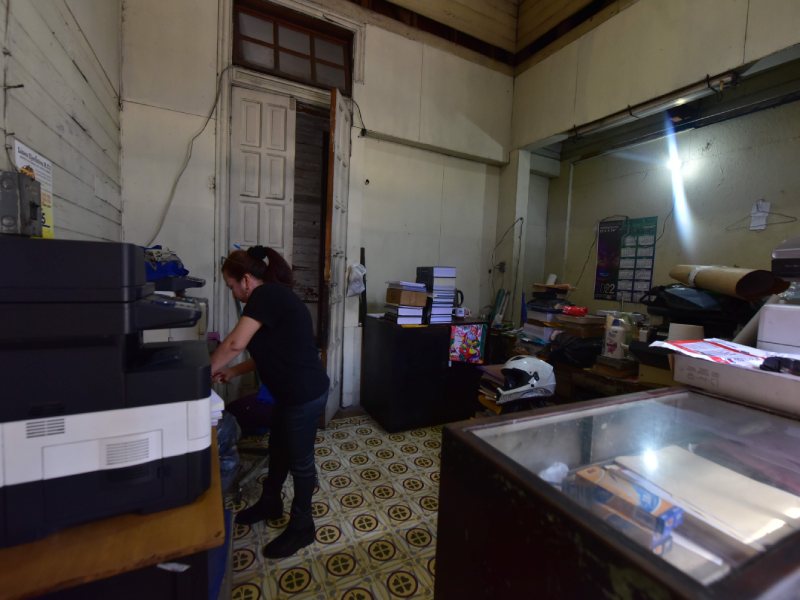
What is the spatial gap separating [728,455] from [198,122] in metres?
3.42

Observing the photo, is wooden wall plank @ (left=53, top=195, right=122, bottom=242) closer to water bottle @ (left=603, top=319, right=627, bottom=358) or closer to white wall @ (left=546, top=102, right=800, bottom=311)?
water bottle @ (left=603, top=319, right=627, bottom=358)

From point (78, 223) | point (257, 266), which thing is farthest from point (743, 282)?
point (78, 223)

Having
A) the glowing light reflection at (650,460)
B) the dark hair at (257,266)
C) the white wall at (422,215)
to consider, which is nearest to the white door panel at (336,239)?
the white wall at (422,215)

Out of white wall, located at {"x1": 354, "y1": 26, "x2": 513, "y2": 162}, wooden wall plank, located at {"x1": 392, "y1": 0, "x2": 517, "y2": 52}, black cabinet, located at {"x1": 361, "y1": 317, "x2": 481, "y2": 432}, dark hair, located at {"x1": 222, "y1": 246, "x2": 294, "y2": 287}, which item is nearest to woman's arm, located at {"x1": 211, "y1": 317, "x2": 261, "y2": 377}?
dark hair, located at {"x1": 222, "y1": 246, "x2": 294, "y2": 287}

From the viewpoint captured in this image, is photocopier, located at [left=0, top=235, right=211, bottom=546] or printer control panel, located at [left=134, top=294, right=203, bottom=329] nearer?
photocopier, located at [left=0, top=235, right=211, bottom=546]

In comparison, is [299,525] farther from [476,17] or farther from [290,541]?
[476,17]

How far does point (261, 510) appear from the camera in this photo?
5.89 ft

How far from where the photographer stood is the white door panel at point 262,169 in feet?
9.46

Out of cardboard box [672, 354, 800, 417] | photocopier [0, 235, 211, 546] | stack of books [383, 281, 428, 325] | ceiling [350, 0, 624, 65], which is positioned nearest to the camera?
photocopier [0, 235, 211, 546]

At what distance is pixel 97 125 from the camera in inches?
79.1

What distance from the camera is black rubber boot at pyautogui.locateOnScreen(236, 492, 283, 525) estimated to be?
70.0 inches

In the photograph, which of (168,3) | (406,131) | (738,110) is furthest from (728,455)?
(168,3)

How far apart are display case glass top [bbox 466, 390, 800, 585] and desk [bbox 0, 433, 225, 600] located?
0.67 metres

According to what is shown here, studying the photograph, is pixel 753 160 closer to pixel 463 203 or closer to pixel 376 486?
pixel 463 203
